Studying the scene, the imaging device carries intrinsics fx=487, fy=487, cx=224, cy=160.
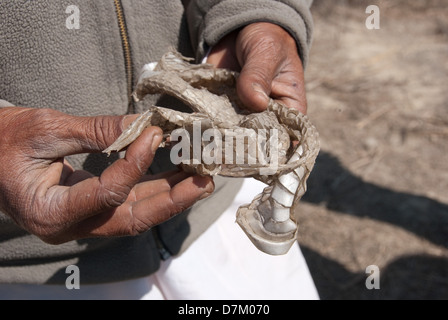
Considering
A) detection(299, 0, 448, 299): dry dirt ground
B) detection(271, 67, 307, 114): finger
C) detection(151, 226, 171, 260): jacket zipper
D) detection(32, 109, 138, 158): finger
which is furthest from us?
detection(299, 0, 448, 299): dry dirt ground

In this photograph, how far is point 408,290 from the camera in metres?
2.39

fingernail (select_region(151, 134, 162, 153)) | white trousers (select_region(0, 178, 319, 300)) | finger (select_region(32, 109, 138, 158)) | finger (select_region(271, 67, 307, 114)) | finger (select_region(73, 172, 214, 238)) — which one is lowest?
white trousers (select_region(0, 178, 319, 300))

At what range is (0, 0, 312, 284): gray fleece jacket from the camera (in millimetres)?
1130

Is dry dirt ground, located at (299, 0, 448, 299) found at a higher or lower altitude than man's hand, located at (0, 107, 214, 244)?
lower

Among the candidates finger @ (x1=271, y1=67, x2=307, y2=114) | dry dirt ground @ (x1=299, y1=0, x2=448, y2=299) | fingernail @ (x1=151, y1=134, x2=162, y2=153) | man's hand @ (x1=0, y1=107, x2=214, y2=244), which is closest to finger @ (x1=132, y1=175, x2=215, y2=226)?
man's hand @ (x1=0, y1=107, x2=214, y2=244)

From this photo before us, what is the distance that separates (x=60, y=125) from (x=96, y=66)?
31 cm

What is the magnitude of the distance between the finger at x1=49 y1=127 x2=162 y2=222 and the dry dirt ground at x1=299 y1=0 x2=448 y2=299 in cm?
172

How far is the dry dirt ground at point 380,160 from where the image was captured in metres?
2.52

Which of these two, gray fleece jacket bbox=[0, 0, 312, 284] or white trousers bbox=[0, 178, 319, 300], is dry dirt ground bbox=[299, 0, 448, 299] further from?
gray fleece jacket bbox=[0, 0, 312, 284]

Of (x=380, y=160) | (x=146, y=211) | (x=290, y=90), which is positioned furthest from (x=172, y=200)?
(x=380, y=160)

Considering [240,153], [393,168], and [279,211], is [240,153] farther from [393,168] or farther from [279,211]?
[393,168]

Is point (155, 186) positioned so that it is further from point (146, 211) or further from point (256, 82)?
point (256, 82)

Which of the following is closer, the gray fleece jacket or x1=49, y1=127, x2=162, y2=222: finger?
x1=49, y1=127, x2=162, y2=222: finger

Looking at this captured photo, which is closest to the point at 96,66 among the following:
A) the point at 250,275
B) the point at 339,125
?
the point at 250,275
